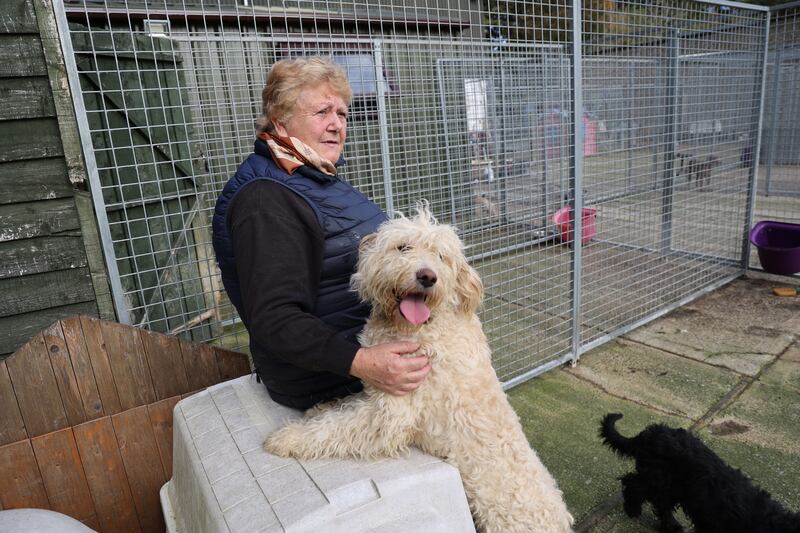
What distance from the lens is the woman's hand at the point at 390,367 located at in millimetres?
1643

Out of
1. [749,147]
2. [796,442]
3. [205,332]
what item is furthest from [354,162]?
[749,147]

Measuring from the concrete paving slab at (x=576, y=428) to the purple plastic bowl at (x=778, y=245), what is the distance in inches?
128

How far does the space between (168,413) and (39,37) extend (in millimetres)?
1680

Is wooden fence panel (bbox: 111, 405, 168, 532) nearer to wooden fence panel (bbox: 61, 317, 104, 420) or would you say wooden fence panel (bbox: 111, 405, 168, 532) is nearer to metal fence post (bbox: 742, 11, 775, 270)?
wooden fence panel (bbox: 61, 317, 104, 420)

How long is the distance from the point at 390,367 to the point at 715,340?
376cm

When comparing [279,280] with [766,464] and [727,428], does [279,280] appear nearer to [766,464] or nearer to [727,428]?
[766,464]

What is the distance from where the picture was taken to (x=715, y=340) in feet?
14.0

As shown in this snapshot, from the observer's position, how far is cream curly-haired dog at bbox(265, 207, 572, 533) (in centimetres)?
167

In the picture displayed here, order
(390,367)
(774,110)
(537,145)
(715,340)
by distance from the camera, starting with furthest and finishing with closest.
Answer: (774,110)
(537,145)
(715,340)
(390,367)

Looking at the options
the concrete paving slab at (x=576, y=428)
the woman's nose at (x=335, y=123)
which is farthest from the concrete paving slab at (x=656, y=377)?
the woman's nose at (x=335, y=123)

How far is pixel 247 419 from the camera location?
76.8 inches

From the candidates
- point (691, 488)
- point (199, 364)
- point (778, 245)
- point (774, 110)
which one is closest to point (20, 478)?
point (199, 364)

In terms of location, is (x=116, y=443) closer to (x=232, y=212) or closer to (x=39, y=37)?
(x=232, y=212)

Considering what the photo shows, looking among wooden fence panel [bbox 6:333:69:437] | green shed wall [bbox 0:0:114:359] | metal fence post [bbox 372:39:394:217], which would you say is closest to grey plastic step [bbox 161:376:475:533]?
wooden fence panel [bbox 6:333:69:437]
